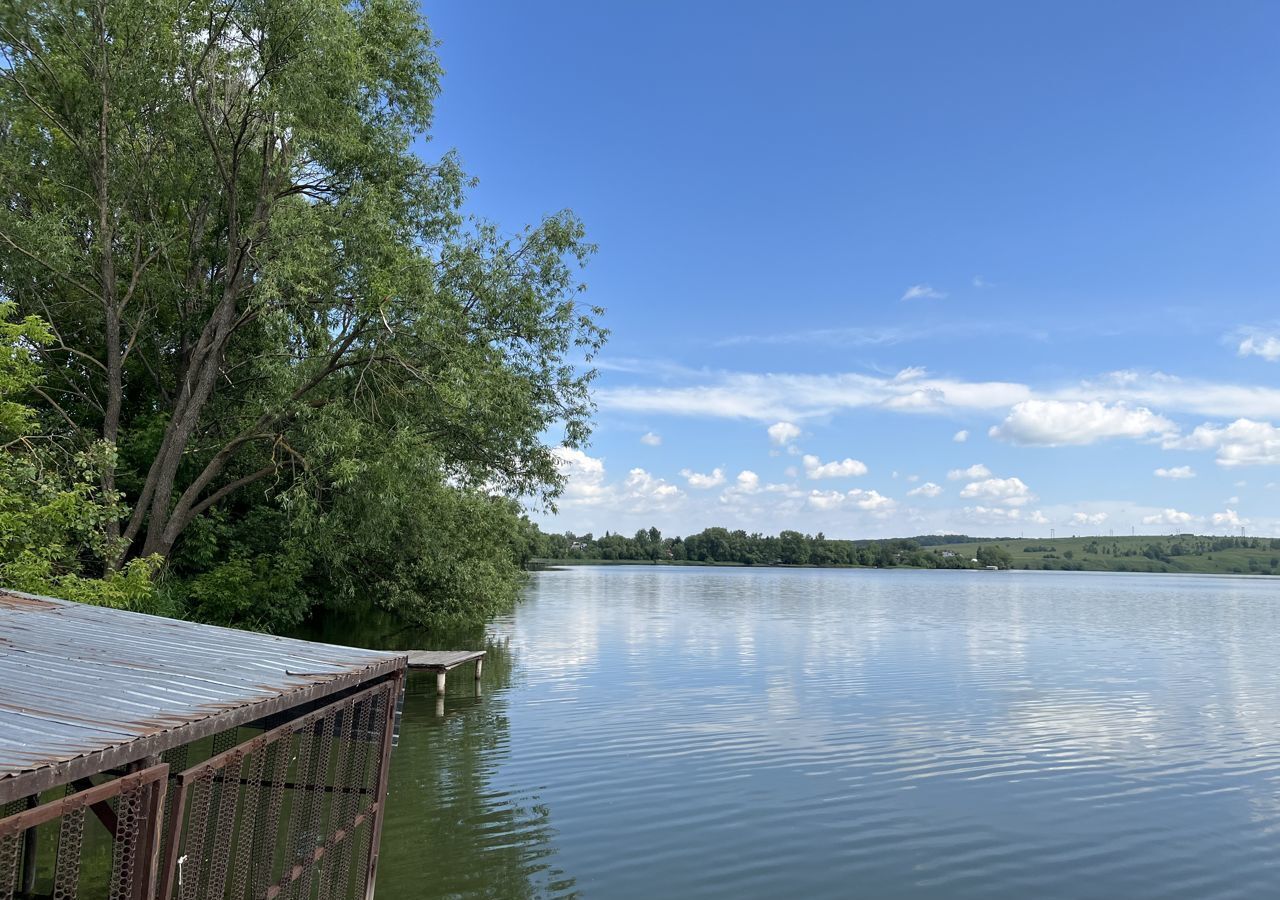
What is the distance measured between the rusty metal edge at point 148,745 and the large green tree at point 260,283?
13.2 m

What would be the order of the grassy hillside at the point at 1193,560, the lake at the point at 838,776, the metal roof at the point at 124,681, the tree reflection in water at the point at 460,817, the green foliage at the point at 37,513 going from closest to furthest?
the metal roof at the point at 124,681
the tree reflection in water at the point at 460,817
the lake at the point at 838,776
the green foliage at the point at 37,513
the grassy hillside at the point at 1193,560

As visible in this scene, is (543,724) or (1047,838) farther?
(543,724)

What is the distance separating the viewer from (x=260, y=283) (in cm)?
2092

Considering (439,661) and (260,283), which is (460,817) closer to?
(439,661)

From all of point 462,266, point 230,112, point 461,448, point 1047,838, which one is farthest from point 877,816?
point 230,112

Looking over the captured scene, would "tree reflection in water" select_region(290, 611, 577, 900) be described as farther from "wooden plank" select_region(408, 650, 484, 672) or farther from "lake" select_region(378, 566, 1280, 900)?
"wooden plank" select_region(408, 650, 484, 672)

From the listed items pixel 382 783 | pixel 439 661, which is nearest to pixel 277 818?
pixel 382 783

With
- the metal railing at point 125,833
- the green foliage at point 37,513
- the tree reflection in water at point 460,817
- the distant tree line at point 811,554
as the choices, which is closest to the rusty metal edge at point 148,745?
the metal railing at point 125,833

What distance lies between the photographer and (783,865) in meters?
11.8

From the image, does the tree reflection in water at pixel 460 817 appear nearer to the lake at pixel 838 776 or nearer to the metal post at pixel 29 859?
the lake at pixel 838 776

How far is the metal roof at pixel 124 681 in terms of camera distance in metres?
4.94

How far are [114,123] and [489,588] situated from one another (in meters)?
17.5

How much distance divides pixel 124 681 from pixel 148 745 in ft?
5.23

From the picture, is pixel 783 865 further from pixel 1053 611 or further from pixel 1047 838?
pixel 1053 611
